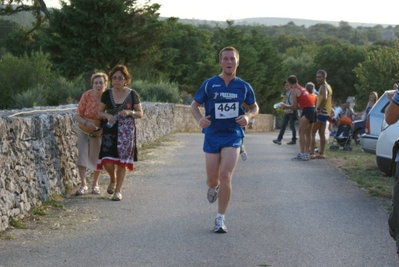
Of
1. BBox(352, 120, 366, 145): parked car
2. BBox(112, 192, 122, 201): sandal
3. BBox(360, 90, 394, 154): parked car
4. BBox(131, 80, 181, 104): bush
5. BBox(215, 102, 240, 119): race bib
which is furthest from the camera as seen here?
BBox(131, 80, 181, 104): bush

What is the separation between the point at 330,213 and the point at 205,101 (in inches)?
94.0

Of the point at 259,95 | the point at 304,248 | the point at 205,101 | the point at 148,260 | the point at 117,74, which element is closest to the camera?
the point at 148,260

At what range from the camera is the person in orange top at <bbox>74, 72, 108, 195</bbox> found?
11773 mm

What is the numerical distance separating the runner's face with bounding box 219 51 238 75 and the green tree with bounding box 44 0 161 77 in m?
29.4

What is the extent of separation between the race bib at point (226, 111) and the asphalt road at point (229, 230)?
1.23 m

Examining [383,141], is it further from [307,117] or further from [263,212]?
[307,117]

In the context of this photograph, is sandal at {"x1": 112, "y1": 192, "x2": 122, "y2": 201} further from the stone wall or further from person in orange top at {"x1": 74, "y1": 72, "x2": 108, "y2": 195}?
the stone wall

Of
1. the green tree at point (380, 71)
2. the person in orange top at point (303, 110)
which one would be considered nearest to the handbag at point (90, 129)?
the person in orange top at point (303, 110)

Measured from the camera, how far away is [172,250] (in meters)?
7.96

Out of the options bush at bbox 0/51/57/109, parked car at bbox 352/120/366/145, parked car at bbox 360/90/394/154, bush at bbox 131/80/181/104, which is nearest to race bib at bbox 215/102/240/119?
parked car at bbox 360/90/394/154

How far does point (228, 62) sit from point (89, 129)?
333cm

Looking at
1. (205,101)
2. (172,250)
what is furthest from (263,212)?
(172,250)

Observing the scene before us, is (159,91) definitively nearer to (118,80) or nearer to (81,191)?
(81,191)

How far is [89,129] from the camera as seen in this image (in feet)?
38.8
